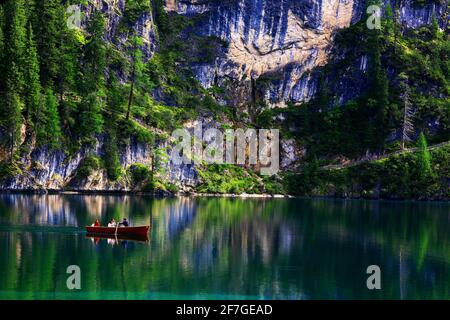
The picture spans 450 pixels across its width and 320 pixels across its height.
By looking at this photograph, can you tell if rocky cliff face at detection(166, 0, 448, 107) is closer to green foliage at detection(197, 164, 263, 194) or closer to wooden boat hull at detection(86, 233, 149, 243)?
green foliage at detection(197, 164, 263, 194)

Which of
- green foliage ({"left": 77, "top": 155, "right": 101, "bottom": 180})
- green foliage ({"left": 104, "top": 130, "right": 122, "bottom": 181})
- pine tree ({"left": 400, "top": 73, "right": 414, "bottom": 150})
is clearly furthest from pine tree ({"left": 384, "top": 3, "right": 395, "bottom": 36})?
green foliage ({"left": 77, "top": 155, "right": 101, "bottom": 180})

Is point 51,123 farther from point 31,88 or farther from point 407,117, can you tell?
point 407,117

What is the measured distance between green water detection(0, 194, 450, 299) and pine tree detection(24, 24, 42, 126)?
2146cm

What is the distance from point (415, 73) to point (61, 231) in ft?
352

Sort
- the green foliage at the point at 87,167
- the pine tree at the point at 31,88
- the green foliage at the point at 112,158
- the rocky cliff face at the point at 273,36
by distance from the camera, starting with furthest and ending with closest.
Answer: the rocky cliff face at the point at 273,36, the green foliage at the point at 112,158, the green foliage at the point at 87,167, the pine tree at the point at 31,88

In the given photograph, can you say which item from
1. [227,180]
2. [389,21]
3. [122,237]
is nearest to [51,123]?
[227,180]

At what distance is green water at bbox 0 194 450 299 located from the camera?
42.2 metres

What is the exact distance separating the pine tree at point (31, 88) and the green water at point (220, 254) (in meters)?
21.5

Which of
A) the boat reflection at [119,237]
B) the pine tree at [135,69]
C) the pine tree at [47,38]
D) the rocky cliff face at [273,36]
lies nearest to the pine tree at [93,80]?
the pine tree at [135,69]

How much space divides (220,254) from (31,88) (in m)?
66.2

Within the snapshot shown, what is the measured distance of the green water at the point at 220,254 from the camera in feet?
138

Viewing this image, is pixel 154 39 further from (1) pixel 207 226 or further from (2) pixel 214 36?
(1) pixel 207 226

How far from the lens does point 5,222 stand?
66062mm

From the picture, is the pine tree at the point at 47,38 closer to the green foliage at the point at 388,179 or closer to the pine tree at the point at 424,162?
the green foliage at the point at 388,179
